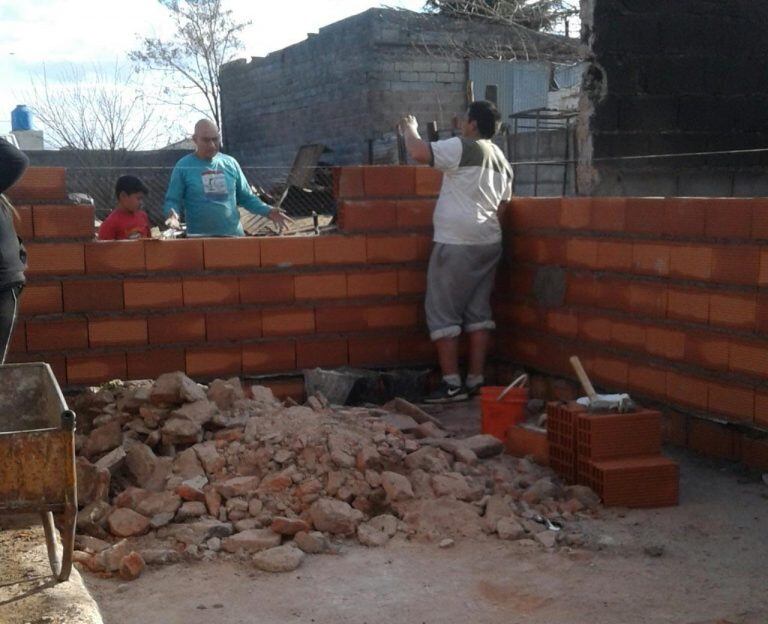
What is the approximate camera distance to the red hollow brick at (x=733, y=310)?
4613 mm

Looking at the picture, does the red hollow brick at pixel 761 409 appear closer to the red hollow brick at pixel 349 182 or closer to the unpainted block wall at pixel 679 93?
the red hollow brick at pixel 349 182

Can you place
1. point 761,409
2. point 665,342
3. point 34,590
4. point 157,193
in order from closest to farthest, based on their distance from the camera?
point 34,590 < point 761,409 < point 665,342 < point 157,193

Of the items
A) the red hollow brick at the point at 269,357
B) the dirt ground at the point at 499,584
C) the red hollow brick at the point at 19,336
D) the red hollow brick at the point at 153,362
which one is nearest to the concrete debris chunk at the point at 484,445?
the dirt ground at the point at 499,584

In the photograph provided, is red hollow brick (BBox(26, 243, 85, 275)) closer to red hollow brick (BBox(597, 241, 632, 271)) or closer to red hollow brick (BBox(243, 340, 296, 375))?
red hollow brick (BBox(243, 340, 296, 375))

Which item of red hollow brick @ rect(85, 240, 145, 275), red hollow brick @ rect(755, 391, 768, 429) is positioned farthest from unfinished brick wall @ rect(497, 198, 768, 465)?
red hollow brick @ rect(85, 240, 145, 275)

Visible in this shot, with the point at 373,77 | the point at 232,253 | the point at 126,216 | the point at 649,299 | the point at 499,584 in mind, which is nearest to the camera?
the point at 499,584

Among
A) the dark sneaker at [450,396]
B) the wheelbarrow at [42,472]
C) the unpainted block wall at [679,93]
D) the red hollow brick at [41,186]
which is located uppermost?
the unpainted block wall at [679,93]

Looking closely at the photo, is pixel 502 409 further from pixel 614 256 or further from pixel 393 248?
pixel 393 248

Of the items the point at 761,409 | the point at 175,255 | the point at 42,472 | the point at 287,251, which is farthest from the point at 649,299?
the point at 42,472

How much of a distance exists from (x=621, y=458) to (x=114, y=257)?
320 centimetres

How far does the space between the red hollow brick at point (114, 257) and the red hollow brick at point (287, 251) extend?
762 mm

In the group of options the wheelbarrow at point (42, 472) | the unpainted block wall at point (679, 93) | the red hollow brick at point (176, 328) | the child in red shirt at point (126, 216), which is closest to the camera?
the wheelbarrow at point (42, 472)

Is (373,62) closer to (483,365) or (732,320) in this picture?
(483,365)

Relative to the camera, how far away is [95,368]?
229 inches
